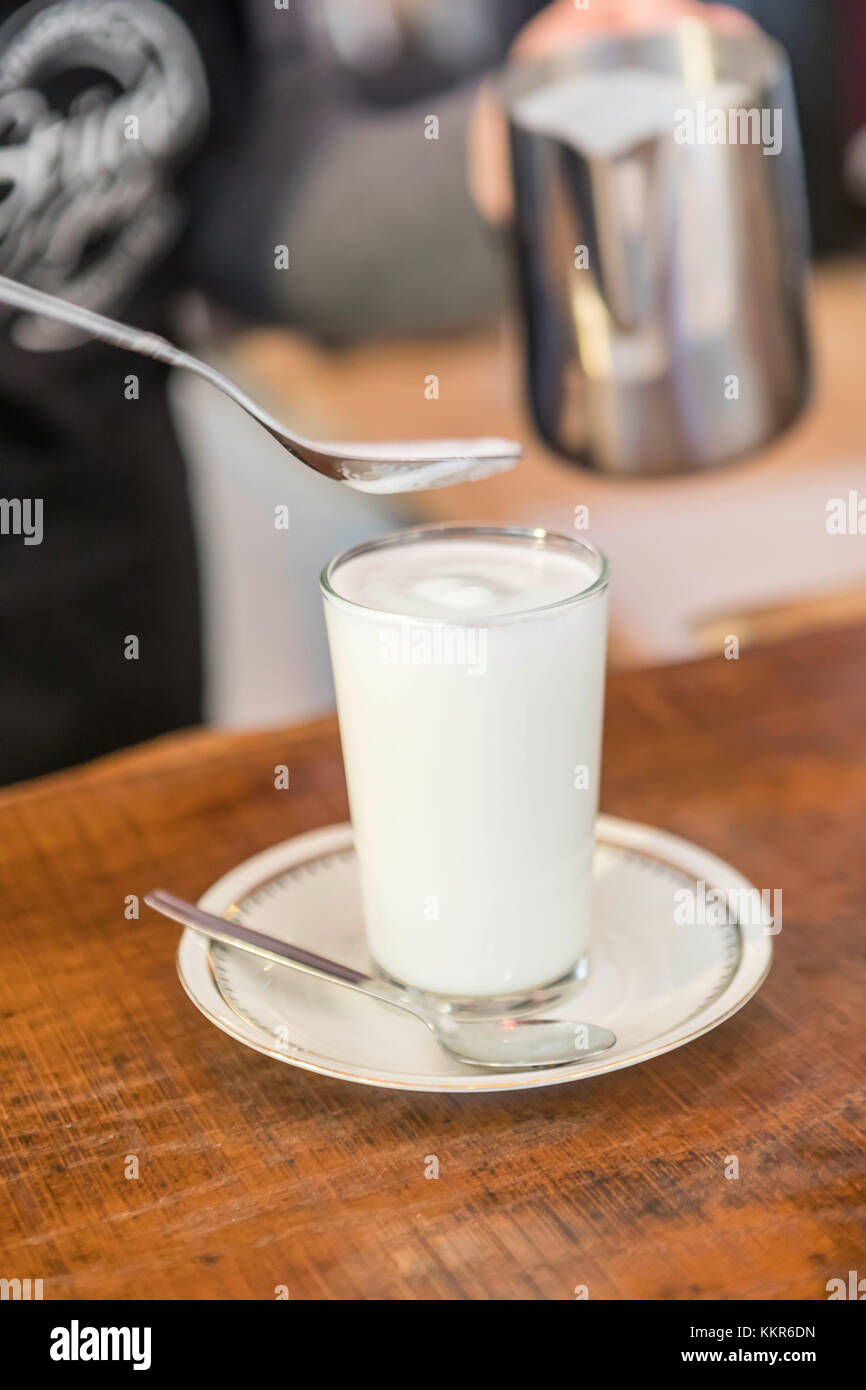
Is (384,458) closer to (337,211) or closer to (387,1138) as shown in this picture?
(387,1138)

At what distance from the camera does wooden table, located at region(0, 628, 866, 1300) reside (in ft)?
1.50

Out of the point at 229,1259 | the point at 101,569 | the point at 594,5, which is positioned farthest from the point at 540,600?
the point at 594,5

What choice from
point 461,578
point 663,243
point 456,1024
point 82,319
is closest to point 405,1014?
point 456,1024

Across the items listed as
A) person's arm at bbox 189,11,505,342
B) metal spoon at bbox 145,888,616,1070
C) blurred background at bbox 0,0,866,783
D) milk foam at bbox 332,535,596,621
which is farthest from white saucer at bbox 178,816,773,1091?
person's arm at bbox 189,11,505,342

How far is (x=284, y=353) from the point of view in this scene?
5.71 feet

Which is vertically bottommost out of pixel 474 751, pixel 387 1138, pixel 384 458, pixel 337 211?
pixel 387 1138

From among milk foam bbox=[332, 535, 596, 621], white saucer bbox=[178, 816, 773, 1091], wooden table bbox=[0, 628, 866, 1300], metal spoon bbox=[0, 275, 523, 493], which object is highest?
metal spoon bbox=[0, 275, 523, 493]

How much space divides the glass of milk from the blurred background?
1.16 ft

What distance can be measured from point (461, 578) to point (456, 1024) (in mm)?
173

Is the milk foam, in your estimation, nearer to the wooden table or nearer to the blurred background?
the wooden table

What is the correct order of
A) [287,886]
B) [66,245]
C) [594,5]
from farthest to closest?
[594,5] → [66,245] → [287,886]
